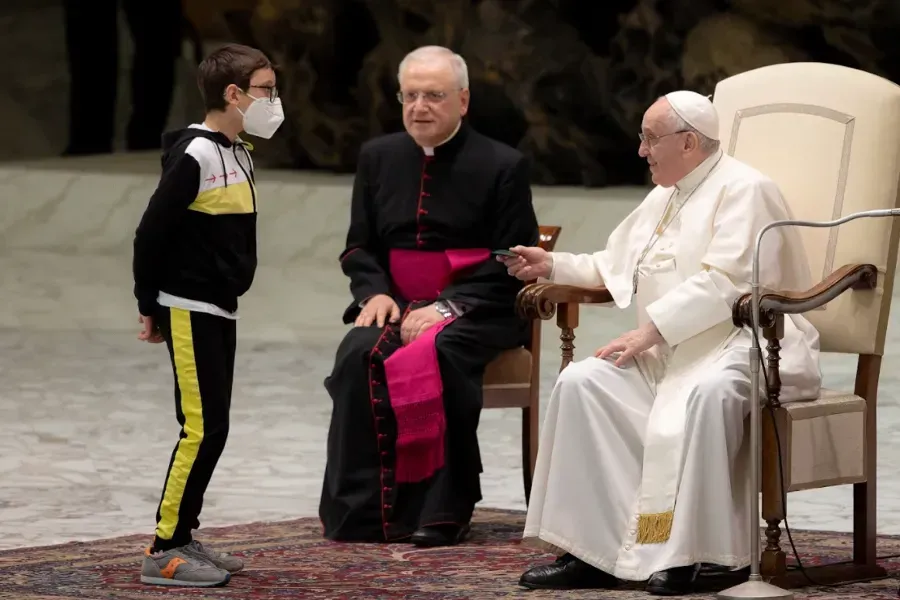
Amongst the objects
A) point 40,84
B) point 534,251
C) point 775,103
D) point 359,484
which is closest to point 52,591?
point 359,484

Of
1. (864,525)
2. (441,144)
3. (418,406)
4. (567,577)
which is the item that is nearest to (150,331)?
(418,406)

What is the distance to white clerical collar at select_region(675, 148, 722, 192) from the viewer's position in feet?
16.3

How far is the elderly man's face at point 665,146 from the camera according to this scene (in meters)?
4.88

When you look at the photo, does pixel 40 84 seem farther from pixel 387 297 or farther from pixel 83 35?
pixel 387 297

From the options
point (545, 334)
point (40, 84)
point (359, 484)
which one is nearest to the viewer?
point (359, 484)

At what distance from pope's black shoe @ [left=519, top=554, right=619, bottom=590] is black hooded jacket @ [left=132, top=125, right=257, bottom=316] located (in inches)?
41.1

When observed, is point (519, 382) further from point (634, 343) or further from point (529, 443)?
point (634, 343)

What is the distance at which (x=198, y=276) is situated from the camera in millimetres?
4703

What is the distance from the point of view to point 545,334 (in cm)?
1004

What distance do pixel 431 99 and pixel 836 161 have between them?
134 centimetres

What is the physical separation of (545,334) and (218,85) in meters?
5.44

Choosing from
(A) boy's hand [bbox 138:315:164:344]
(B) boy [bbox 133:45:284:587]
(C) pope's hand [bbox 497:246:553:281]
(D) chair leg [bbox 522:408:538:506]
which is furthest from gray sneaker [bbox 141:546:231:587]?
(D) chair leg [bbox 522:408:538:506]

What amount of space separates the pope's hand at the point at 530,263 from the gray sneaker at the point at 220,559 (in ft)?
3.82

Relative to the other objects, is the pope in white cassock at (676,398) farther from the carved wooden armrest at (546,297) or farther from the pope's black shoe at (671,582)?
the carved wooden armrest at (546,297)
